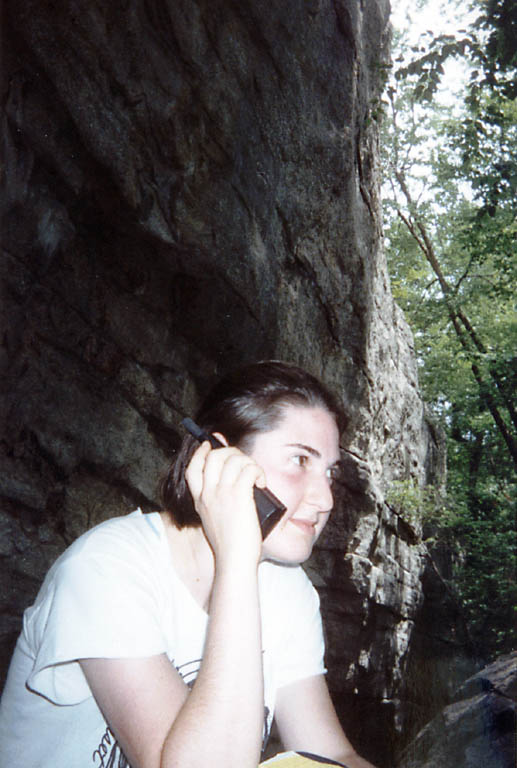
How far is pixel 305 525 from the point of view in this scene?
1.15 meters

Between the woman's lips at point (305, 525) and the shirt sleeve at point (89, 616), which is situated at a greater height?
the woman's lips at point (305, 525)

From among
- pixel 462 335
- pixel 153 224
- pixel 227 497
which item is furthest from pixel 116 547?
pixel 462 335

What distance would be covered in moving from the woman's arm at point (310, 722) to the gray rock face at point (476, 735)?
101 inches

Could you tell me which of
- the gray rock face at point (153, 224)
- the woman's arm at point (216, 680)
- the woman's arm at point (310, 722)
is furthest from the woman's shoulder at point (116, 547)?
the gray rock face at point (153, 224)

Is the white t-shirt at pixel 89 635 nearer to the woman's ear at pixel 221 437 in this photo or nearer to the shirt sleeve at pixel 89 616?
the shirt sleeve at pixel 89 616

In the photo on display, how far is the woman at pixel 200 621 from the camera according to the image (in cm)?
79

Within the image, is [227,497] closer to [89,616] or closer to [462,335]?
[89,616]

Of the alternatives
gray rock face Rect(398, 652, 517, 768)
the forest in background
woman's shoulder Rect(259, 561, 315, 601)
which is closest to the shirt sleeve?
woman's shoulder Rect(259, 561, 315, 601)

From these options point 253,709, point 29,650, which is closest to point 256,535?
point 253,709

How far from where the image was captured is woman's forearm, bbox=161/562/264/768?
2.42 ft

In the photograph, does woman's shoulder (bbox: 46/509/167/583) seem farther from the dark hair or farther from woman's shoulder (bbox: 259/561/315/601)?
woman's shoulder (bbox: 259/561/315/601)

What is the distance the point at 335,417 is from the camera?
4.29 feet

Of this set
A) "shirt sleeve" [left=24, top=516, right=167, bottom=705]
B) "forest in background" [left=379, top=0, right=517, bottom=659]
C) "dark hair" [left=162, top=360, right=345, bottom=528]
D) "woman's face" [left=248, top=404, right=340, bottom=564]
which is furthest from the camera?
"forest in background" [left=379, top=0, right=517, bottom=659]

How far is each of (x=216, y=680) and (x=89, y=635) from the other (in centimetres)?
22
